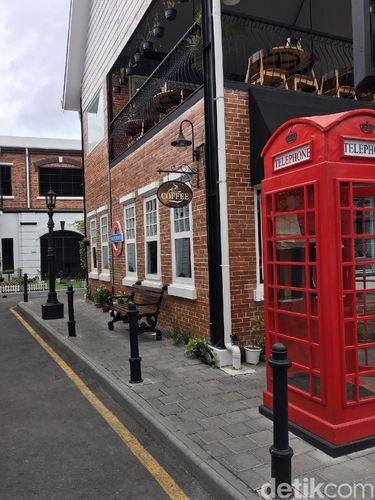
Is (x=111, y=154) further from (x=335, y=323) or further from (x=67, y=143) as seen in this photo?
(x=67, y=143)

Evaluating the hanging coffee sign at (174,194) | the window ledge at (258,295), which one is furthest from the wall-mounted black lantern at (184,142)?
the window ledge at (258,295)

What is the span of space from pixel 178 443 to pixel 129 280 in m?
7.43

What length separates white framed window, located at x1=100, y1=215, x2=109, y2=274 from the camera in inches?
557

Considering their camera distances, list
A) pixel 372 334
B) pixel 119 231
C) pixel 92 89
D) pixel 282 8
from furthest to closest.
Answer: pixel 92 89, pixel 119 231, pixel 282 8, pixel 372 334

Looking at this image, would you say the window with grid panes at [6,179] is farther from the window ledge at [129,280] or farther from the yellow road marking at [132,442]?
the yellow road marking at [132,442]

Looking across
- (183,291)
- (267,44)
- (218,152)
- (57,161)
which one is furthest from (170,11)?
(57,161)

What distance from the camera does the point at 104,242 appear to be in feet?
47.1

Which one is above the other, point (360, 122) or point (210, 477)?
point (360, 122)

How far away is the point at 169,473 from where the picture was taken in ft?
12.0

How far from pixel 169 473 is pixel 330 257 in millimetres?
2302

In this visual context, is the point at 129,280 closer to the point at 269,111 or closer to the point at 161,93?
the point at 161,93

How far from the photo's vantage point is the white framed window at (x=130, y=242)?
11122mm

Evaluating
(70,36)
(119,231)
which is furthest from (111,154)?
(70,36)
